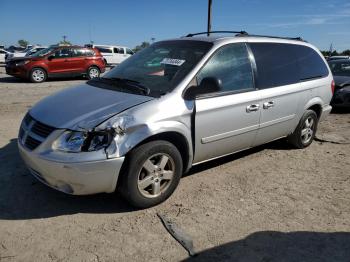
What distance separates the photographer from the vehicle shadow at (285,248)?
9.89 feet

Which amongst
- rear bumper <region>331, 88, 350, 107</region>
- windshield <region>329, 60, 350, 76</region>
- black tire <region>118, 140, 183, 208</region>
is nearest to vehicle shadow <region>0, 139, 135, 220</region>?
black tire <region>118, 140, 183, 208</region>

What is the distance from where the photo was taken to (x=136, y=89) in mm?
3959

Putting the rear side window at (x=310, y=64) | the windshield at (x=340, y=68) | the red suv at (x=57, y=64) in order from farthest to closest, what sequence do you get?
1. the red suv at (x=57, y=64)
2. the windshield at (x=340, y=68)
3. the rear side window at (x=310, y=64)

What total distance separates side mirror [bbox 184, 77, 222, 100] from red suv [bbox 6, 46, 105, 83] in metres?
13.0

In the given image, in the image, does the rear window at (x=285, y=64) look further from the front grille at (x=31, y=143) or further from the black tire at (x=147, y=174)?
the front grille at (x=31, y=143)

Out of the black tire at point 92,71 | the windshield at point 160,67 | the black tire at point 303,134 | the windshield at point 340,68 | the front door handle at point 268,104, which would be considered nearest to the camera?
the windshield at point 160,67

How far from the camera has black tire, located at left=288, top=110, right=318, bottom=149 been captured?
5675 mm

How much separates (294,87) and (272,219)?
234cm

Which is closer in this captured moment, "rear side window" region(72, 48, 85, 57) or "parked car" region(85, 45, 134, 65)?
"rear side window" region(72, 48, 85, 57)

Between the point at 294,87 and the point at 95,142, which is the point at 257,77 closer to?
the point at 294,87

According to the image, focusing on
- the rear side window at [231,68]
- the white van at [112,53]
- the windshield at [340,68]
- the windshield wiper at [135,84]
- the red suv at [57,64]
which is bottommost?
the white van at [112,53]

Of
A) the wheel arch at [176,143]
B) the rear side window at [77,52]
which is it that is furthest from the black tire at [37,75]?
the wheel arch at [176,143]

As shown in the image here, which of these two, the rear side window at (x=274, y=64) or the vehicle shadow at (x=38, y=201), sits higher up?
the rear side window at (x=274, y=64)

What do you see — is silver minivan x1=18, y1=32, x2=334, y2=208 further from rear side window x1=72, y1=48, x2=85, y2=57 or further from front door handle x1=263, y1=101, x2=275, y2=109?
rear side window x1=72, y1=48, x2=85, y2=57
